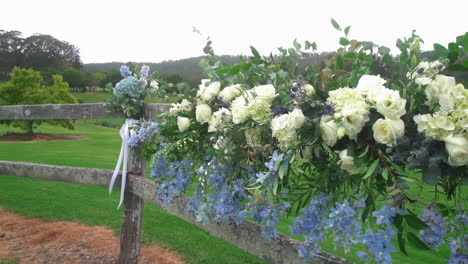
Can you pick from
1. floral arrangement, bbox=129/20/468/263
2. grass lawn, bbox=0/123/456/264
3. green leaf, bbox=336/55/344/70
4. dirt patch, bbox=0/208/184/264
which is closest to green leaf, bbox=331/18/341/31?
floral arrangement, bbox=129/20/468/263

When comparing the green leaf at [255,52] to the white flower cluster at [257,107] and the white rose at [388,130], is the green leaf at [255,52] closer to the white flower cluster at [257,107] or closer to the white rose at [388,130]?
the white flower cluster at [257,107]

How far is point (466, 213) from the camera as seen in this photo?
1183 mm

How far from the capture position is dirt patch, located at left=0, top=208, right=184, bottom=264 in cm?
438

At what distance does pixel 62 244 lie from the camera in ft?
15.9

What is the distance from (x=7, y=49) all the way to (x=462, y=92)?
279 ft

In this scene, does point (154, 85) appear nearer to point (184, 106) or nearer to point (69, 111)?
point (69, 111)

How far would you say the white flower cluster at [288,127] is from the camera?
4.44 ft

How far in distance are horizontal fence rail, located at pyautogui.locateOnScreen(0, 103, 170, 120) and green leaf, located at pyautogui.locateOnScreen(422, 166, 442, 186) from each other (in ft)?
8.40

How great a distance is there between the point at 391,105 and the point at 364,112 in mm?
87

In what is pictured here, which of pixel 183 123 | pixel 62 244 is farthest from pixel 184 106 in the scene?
pixel 62 244

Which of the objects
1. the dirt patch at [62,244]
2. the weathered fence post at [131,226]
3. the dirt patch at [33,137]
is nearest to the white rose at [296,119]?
the weathered fence post at [131,226]

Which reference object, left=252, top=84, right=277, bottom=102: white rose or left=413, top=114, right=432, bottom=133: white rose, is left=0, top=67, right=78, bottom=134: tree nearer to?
left=252, top=84, right=277, bottom=102: white rose

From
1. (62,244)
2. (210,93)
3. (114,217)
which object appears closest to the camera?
(210,93)

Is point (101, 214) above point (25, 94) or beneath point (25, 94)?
beneath
